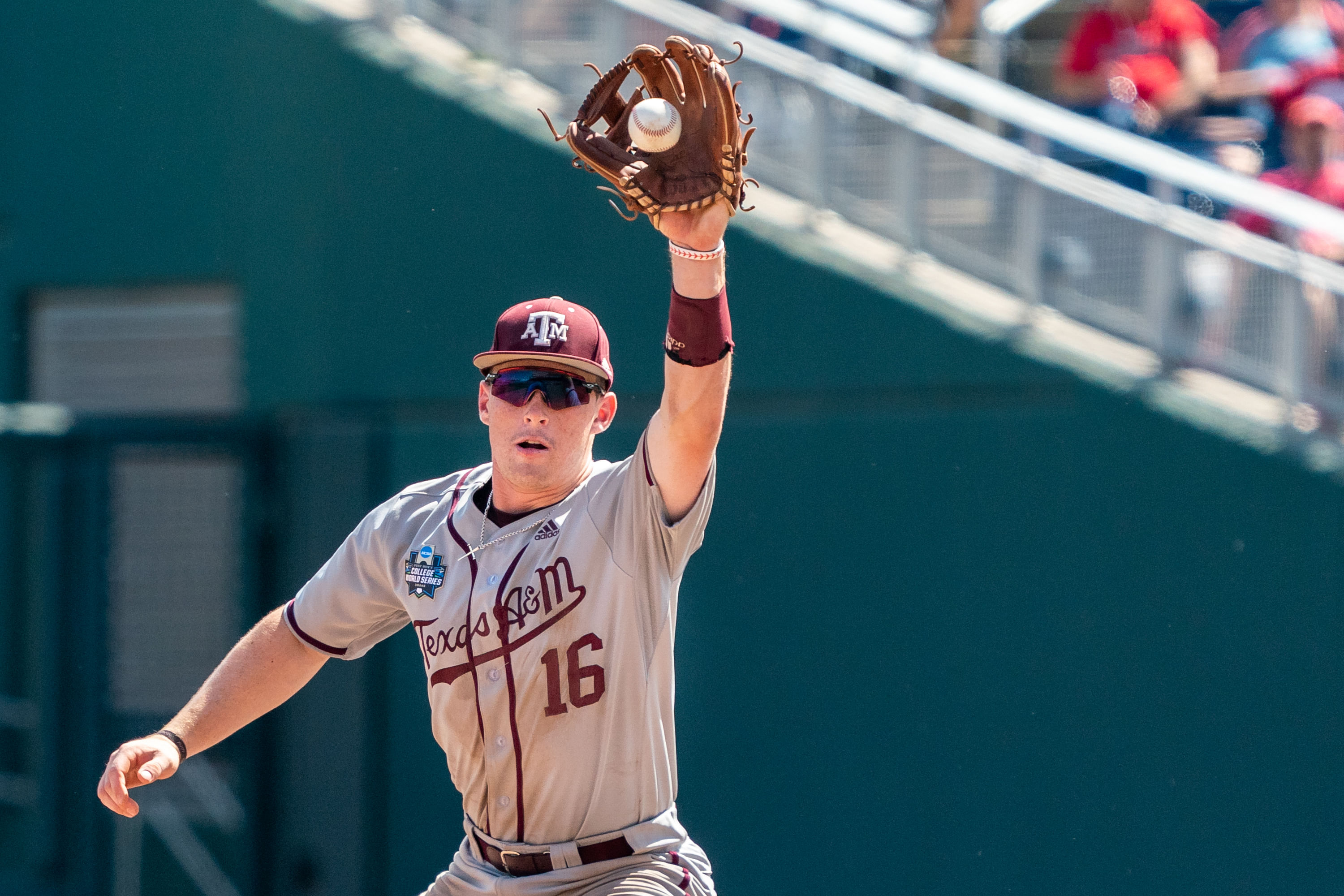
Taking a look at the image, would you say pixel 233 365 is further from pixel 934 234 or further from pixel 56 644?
pixel 934 234

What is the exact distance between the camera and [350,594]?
11.2ft

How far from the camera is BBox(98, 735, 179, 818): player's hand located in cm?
305

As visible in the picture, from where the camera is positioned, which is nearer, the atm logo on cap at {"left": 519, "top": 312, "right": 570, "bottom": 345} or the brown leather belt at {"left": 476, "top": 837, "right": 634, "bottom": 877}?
the brown leather belt at {"left": 476, "top": 837, "right": 634, "bottom": 877}

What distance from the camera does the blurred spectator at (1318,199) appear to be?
5062 millimetres

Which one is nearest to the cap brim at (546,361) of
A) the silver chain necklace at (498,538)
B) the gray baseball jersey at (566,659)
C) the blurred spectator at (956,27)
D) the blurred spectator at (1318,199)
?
the gray baseball jersey at (566,659)

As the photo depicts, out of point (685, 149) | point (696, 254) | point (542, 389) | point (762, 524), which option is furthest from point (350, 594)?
point (762, 524)

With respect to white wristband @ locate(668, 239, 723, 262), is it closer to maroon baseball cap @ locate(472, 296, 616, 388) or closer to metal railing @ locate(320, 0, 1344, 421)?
maroon baseball cap @ locate(472, 296, 616, 388)

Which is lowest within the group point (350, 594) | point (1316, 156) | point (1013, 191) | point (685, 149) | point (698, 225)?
point (350, 594)

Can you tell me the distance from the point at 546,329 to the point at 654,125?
0.61m

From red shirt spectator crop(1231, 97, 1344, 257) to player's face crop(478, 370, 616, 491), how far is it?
3626mm

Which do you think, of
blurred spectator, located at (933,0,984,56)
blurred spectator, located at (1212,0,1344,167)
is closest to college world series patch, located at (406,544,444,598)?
blurred spectator, located at (933,0,984,56)

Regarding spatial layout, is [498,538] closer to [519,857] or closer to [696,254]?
[519,857]

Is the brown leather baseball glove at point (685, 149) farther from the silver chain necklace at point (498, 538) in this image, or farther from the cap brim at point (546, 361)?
the silver chain necklace at point (498, 538)

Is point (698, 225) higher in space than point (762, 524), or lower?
higher
